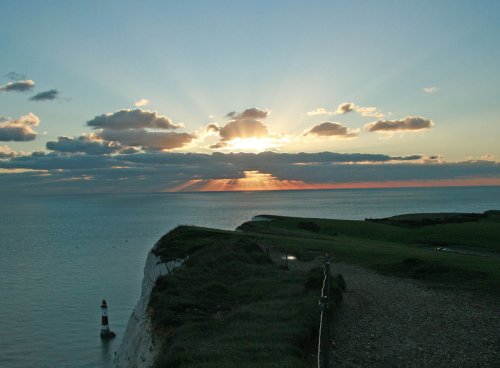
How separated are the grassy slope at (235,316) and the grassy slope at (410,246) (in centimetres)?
975

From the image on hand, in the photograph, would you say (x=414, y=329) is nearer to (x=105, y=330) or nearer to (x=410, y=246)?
(x=105, y=330)

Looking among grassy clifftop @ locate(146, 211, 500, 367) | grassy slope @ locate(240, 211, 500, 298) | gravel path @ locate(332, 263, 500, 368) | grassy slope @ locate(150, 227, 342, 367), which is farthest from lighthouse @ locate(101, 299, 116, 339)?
gravel path @ locate(332, 263, 500, 368)

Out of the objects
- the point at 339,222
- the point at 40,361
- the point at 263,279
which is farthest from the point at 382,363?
the point at 339,222

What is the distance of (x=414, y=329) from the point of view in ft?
58.8

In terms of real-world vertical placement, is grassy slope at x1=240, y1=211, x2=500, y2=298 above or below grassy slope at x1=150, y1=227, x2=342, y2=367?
below

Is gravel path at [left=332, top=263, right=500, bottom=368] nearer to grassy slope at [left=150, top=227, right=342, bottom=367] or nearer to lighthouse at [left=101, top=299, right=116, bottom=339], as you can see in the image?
grassy slope at [left=150, top=227, right=342, bottom=367]

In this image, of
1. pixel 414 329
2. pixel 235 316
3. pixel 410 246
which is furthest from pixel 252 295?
pixel 410 246

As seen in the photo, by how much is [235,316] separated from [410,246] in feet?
140

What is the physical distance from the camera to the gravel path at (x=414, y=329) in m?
14.7

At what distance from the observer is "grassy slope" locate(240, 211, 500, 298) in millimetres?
28562

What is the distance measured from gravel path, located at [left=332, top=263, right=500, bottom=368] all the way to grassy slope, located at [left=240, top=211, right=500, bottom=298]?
13.0ft

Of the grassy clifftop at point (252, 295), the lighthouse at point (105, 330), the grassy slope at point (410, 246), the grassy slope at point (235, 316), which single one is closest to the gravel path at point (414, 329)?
the grassy clifftop at point (252, 295)

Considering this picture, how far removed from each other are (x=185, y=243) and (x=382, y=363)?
3427 cm

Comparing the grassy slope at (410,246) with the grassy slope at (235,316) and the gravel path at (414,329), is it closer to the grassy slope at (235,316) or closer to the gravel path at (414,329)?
the gravel path at (414,329)
